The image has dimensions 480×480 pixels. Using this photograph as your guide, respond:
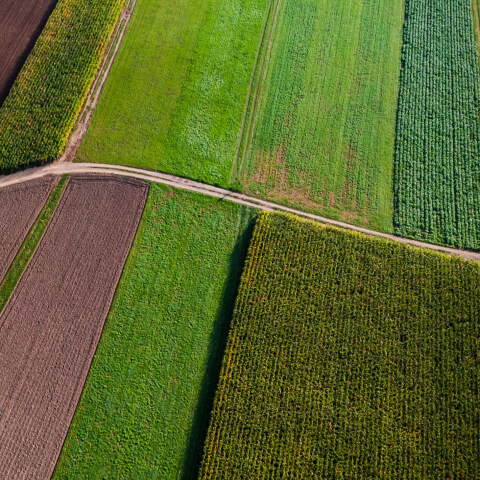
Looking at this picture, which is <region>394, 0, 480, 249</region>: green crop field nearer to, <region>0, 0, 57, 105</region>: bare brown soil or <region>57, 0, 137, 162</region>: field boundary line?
<region>57, 0, 137, 162</region>: field boundary line

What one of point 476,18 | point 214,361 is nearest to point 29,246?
point 214,361

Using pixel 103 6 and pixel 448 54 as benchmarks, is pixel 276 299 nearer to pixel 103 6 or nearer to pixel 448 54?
pixel 448 54

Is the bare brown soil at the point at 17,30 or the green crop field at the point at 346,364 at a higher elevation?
the bare brown soil at the point at 17,30

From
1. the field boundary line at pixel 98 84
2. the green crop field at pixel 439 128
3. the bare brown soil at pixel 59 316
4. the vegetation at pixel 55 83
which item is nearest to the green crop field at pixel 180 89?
the field boundary line at pixel 98 84

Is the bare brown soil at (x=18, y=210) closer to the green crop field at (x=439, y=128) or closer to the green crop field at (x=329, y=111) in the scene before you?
the green crop field at (x=329, y=111)

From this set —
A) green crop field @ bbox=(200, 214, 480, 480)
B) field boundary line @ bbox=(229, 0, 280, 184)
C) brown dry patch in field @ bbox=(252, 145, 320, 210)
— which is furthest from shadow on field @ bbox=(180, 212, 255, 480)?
field boundary line @ bbox=(229, 0, 280, 184)

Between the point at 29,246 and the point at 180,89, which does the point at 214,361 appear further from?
the point at 180,89

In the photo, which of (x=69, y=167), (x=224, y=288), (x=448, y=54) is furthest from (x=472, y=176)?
(x=69, y=167)
